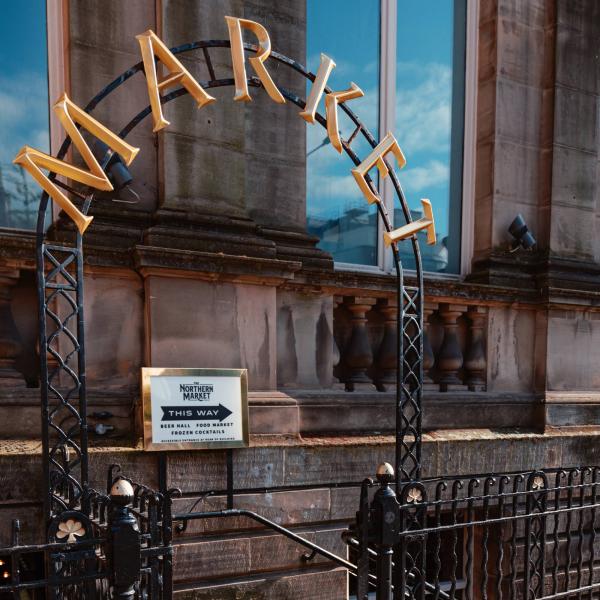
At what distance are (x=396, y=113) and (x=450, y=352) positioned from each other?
9.14 feet

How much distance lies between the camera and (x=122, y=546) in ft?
8.32

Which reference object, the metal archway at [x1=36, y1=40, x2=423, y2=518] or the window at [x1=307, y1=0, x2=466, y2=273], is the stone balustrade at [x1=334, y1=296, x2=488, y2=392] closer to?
the window at [x1=307, y1=0, x2=466, y2=273]

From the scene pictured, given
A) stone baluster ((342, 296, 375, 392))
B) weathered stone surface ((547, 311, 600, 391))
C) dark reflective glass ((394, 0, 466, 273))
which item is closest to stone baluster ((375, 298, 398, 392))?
stone baluster ((342, 296, 375, 392))

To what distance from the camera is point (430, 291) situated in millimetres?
5375

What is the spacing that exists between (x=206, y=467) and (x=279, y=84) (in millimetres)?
3582

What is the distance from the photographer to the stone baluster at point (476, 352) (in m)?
5.74

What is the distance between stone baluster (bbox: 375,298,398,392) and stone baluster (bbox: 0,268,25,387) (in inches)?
128

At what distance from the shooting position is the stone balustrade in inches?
205

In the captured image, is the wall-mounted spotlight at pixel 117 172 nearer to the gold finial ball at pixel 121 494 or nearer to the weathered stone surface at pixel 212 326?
the weathered stone surface at pixel 212 326

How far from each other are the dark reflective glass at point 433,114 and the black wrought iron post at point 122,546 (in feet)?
13.9

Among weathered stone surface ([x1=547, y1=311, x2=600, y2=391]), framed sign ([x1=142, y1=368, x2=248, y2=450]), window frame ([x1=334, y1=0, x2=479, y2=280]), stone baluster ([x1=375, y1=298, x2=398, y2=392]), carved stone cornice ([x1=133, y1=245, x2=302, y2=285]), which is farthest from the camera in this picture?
weathered stone surface ([x1=547, y1=311, x2=600, y2=391])

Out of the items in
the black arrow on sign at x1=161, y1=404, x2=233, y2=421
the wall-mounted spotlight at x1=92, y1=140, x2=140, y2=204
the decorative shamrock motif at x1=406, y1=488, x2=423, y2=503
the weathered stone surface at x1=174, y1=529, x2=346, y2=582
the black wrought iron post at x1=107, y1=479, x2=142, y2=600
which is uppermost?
the wall-mounted spotlight at x1=92, y1=140, x2=140, y2=204

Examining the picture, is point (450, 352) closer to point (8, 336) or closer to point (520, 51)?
point (520, 51)

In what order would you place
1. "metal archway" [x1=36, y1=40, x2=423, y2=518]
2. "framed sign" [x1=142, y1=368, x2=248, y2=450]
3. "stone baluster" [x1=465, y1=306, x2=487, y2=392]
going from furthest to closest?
1. "stone baluster" [x1=465, y1=306, x2=487, y2=392]
2. "framed sign" [x1=142, y1=368, x2=248, y2=450]
3. "metal archway" [x1=36, y1=40, x2=423, y2=518]
